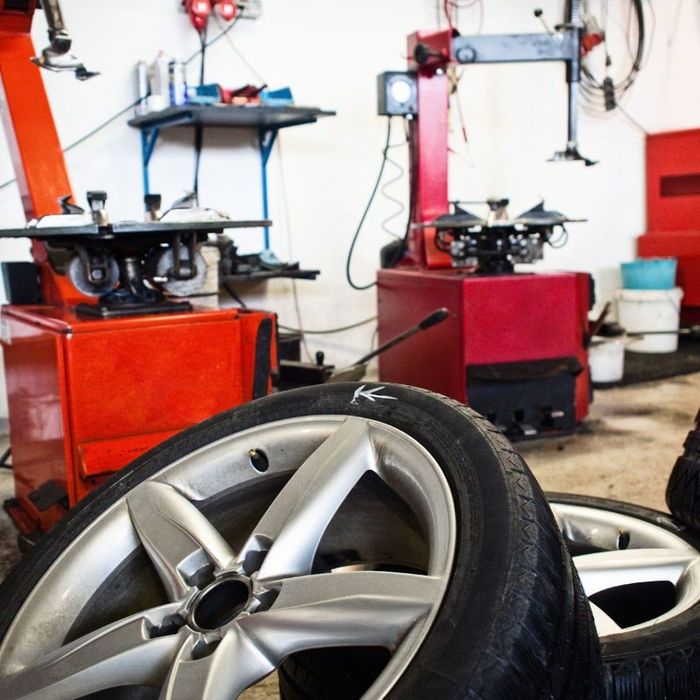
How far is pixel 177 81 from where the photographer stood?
12.0ft

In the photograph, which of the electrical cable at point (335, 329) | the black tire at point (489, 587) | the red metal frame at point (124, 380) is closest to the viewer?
the black tire at point (489, 587)

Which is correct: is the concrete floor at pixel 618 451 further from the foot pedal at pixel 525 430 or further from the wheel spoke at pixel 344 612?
the wheel spoke at pixel 344 612

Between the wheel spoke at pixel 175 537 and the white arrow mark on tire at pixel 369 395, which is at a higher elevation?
the white arrow mark on tire at pixel 369 395

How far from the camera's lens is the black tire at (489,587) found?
0.73 metres

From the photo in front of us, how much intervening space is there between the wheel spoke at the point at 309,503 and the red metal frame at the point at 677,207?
4.62 meters

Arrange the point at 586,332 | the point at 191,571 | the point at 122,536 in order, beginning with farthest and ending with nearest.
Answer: the point at 586,332
the point at 122,536
the point at 191,571

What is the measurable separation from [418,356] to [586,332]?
2.03 feet

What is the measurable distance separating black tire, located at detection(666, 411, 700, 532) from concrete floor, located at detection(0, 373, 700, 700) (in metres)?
0.93

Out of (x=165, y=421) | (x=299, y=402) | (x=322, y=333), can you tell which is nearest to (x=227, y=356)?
(x=165, y=421)

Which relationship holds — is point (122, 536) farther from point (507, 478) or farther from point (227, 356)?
point (227, 356)

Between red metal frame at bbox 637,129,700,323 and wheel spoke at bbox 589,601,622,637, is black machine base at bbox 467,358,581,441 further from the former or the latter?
red metal frame at bbox 637,129,700,323

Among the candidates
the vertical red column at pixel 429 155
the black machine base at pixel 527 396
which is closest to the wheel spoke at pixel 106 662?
the black machine base at pixel 527 396

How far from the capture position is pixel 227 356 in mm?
1845

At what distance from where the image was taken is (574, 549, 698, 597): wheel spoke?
1.32m
